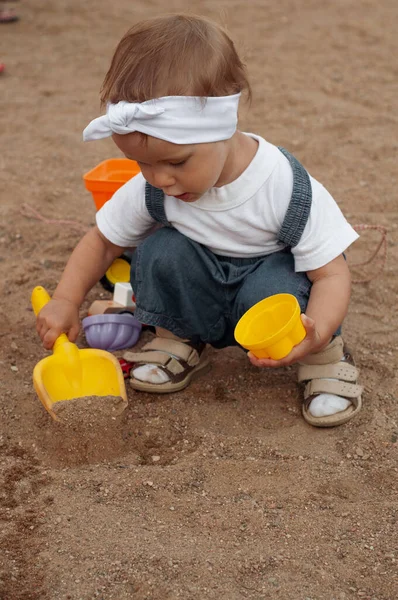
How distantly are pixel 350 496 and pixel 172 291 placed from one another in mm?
708

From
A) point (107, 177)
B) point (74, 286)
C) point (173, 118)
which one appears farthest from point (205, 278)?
point (107, 177)

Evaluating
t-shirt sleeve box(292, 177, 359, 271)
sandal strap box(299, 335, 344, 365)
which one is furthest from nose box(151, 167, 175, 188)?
sandal strap box(299, 335, 344, 365)

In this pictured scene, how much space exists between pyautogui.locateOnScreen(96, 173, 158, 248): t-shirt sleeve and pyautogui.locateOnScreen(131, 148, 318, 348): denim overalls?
0.14ft

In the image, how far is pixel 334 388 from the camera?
2.02 meters

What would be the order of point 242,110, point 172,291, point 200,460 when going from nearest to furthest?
point 200,460 → point 172,291 → point 242,110

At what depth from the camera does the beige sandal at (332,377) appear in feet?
6.58

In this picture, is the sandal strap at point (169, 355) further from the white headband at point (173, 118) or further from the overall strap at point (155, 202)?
the white headband at point (173, 118)

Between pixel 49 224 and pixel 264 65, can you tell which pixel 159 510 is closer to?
pixel 49 224

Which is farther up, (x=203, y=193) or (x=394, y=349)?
(x=203, y=193)

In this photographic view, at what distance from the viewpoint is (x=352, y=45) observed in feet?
16.0

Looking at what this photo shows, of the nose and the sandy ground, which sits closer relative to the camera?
the sandy ground

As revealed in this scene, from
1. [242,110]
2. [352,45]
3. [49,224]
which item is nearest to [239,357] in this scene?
[49,224]

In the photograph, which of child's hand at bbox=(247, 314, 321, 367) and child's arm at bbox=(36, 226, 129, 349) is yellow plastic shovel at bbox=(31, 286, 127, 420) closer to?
child's arm at bbox=(36, 226, 129, 349)

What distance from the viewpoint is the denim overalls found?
6.40 feet
